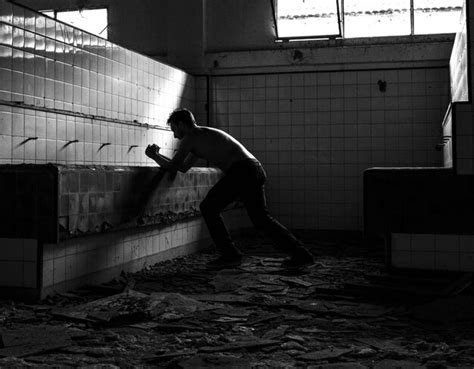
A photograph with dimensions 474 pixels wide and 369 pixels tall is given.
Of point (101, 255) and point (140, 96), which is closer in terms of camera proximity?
point (101, 255)

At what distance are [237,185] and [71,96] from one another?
156cm

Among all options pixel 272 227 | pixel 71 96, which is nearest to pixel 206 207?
pixel 272 227

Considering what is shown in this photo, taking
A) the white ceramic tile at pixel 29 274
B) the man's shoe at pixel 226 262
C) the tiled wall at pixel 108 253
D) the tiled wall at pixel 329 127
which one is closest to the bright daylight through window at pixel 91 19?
the tiled wall at pixel 329 127

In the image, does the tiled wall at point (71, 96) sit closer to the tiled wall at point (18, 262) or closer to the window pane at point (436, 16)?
the tiled wall at point (18, 262)

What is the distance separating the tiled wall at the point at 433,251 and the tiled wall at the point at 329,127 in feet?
10.1

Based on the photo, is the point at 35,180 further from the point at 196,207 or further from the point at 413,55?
the point at 413,55

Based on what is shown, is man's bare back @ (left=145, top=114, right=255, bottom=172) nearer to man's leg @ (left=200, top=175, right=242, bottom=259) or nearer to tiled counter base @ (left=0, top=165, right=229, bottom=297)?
man's leg @ (left=200, top=175, right=242, bottom=259)

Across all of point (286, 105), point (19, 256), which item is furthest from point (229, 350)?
point (286, 105)

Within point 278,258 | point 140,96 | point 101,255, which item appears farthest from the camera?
point 140,96

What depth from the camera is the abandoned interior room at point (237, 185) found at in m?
2.98

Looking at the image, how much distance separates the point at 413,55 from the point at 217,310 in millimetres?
4848

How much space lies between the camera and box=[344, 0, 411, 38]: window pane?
720cm

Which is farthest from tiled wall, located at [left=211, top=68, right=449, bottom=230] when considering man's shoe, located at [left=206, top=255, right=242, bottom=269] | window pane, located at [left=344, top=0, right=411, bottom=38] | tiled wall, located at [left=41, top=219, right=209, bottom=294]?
man's shoe, located at [left=206, top=255, right=242, bottom=269]

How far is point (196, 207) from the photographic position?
5703mm
